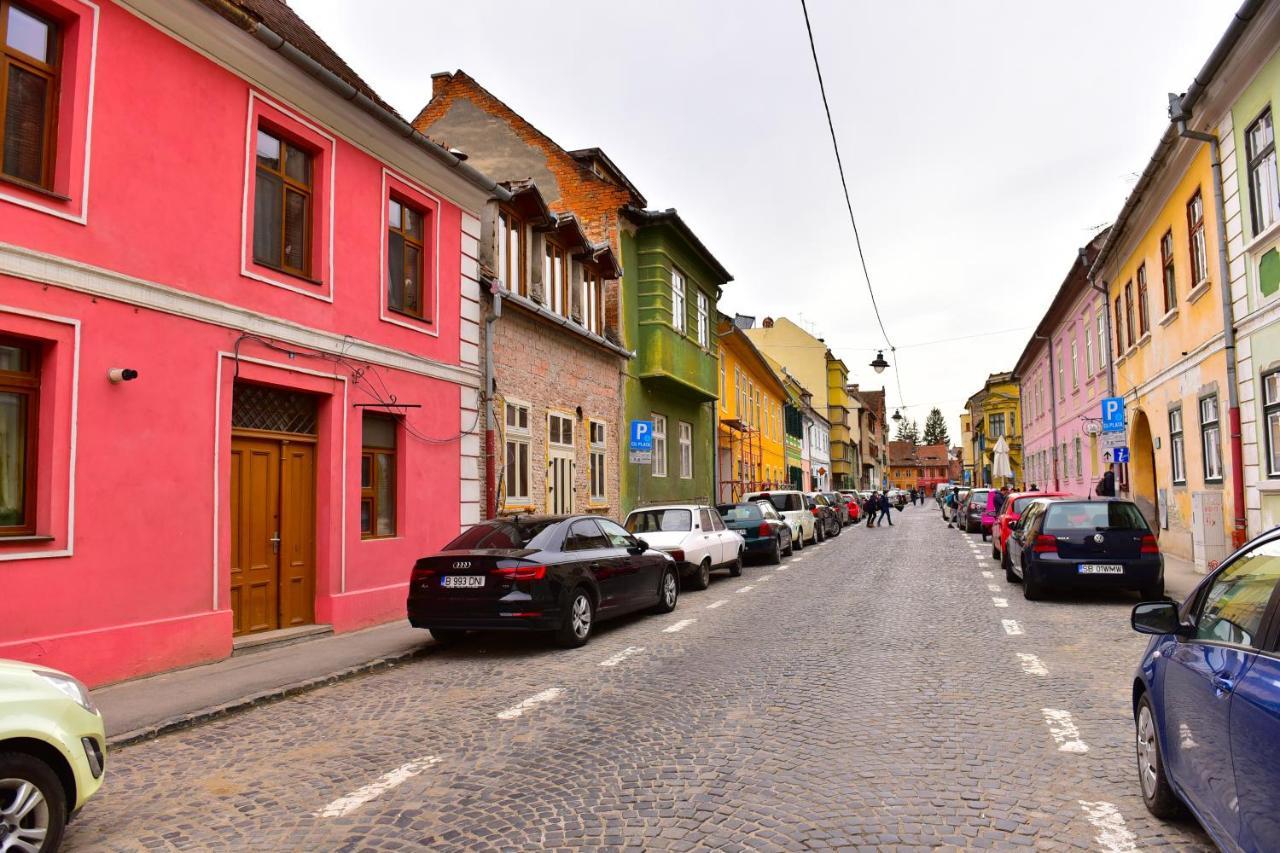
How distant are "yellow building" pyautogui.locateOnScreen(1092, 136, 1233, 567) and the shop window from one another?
495 inches

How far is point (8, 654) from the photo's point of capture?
7074 mm

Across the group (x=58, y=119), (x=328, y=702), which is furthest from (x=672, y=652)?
(x=58, y=119)

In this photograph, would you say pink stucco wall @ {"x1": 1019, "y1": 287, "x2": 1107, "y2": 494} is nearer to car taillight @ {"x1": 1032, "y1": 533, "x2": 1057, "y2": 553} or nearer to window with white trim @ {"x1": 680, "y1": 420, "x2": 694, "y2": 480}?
window with white trim @ {"x1": 680, "y1": 420, "x2": 694, "y2": 480}

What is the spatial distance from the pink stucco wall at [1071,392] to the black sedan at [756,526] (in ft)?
36.0

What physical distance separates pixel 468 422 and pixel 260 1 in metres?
6.56

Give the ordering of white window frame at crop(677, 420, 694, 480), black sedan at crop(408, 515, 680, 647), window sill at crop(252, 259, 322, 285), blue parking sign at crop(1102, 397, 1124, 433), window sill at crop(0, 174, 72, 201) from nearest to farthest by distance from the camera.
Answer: window sill at crop(0, 174, 72, 201) → black sedan at crop(408, 515, 680, 647) → window sill at crop(252, 259, 322, 285) → blue parking sign at crop(1102, 397, 1124, 433) → white window frame at crop(677, 420, 694, 480)

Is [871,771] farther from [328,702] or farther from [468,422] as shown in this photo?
[468,422]

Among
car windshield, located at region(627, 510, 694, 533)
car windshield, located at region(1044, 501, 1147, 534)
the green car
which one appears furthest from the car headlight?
car windshield, located at region(1044, 501, 1147, 534)

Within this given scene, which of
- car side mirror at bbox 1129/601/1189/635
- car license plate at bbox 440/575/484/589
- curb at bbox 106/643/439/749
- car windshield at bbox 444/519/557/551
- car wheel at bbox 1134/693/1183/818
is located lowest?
curb at bbox 106/643/439/749

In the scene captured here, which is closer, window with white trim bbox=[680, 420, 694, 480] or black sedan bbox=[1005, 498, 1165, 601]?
black sedan bbox=[1005, 498, 1165, 601]

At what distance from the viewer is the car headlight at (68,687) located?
4188 millimetres

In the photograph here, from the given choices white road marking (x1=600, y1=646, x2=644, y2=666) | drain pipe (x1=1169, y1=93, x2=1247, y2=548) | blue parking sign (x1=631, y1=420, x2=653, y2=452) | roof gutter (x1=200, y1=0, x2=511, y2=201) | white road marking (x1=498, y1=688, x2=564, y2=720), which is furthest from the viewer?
blue parking sign (x1=631, y1=420, x2=653, y2=452)

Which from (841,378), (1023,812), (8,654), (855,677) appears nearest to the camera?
(1023,812)

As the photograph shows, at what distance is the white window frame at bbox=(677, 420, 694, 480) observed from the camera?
26.2m
